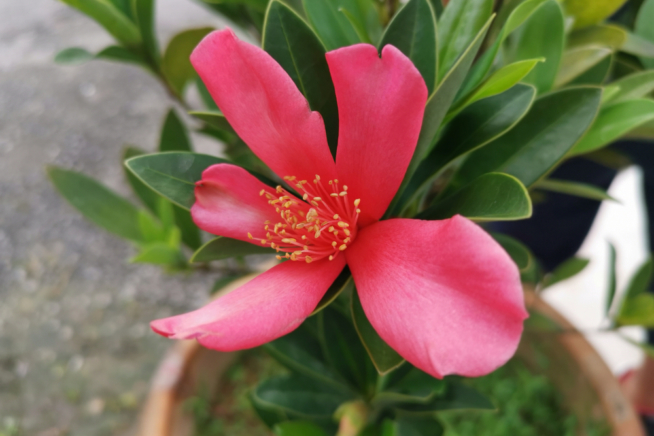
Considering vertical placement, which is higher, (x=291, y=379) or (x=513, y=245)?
(x=513, y=245)

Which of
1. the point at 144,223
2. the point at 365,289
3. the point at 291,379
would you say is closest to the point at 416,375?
the point at 291,379

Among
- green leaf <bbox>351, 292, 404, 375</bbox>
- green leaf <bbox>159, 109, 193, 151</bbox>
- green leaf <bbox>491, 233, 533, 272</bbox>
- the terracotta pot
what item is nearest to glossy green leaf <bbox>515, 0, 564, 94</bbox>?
green leaf <bbox>491, 233, 533, 272</bbox>

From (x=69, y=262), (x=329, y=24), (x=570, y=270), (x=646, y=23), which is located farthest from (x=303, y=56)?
(x=69, y=262)

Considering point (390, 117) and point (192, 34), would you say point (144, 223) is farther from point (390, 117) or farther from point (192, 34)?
point (390, 117)

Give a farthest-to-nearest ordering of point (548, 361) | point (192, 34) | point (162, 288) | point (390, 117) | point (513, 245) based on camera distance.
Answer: point (162, 288) < point (548, 361) < point (192, 34) < point (513, 245) < point (390, 117)

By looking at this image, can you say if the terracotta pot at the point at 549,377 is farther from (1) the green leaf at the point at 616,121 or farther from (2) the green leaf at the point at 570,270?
(1) the green leaf at the point at 616,121

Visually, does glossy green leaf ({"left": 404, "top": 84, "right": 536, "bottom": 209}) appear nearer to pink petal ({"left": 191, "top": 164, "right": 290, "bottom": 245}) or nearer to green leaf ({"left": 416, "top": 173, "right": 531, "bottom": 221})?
green leaf ({"left": 416, "top": 173, "right": 531, "bottom": 221})
